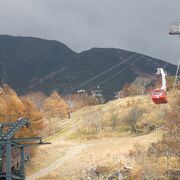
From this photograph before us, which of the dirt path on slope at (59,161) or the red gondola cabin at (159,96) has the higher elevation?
the red gondola cabin at (159,96)

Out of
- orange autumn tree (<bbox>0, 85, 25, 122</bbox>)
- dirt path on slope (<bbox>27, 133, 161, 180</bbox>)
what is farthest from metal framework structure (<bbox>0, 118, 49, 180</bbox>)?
dirt path on slope (<bbox>27, 133, 161, 180</bbox>)

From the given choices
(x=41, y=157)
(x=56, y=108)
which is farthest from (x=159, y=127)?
(x=56, y=108)

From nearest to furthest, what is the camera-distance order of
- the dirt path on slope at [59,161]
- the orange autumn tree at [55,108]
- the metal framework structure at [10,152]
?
1. the metal framework structure at [10,152]
2. the dirt path on slope at [59,161]
3. the orange autumn tree at [55,108]

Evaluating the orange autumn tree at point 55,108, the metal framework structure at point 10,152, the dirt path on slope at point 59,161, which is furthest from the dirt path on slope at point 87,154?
the orange autumn tree at point 55,108

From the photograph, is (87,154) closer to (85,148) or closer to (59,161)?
(59,161)

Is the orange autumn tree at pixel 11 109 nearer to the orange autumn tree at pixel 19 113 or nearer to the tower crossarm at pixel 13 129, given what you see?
the orange autumn tree at pixel 19 113

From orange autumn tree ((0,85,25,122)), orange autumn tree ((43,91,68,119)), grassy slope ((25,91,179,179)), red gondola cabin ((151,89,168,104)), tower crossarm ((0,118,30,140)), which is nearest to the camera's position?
tower crossarm ((0,118,30,140))

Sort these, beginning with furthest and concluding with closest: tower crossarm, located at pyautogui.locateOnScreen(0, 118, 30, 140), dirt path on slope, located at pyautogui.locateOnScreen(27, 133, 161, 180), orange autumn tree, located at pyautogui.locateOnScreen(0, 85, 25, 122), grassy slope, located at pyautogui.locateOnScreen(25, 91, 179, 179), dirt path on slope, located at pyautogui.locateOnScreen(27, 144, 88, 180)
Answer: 1. grassy slope, located at pyautogui.locateOnScreen(25, 91, 179, 179)
2. dirt path on slope, located at pyautogui.locateOnScreen(27, 133, 161, 180)
3. dirt path on slope, located at pyautogui.locateOnScreen(27, 144, 88, 180)
4. orange autumn tree, located at pyautogui.locateOnScreen(0, 85, 25, 122)
5. tower crossarm, located at pyautogui.locateOnScreen(0, 118, 30, 140)

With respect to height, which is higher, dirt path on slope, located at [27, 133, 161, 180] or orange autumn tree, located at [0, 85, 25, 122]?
orange autumn tree, located at [0, 85, 25, 122]

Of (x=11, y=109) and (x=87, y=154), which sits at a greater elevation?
(x=11, y=109)

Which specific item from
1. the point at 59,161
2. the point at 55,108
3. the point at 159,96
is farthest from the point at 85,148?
the point at 55,108

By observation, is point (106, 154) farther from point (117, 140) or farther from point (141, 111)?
point (141, 111)

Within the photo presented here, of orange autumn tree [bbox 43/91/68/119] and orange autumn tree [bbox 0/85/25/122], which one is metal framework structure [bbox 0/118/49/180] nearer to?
orange autumn tree [bbox 0/85/25/122]

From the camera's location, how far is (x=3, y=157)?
32.8 meters
